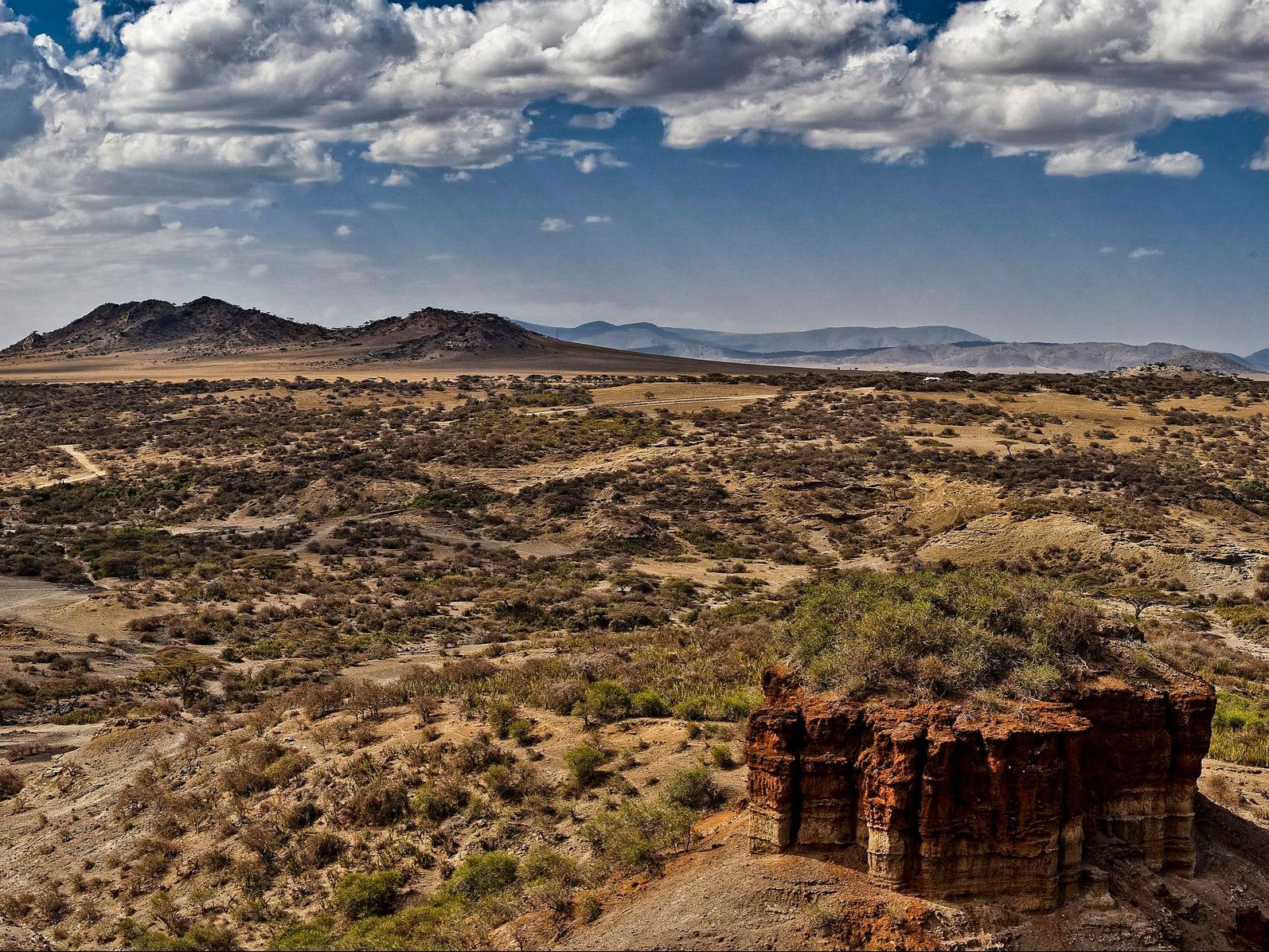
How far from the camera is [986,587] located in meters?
14.3

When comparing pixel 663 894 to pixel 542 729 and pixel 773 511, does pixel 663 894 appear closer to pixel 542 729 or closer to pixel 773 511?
pixel 542 729

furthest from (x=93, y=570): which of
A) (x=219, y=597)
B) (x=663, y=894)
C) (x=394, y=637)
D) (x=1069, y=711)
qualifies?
(x=1069, y=711)

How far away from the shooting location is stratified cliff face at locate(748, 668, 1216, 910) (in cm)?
1107

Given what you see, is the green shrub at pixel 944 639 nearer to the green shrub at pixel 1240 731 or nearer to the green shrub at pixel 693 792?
the green shrub at pixel 693 792

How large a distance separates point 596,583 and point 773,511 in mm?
13107

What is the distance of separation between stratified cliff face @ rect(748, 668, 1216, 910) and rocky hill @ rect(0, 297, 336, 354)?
539 ft

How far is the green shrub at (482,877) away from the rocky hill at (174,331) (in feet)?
525

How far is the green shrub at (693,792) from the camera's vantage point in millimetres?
15320

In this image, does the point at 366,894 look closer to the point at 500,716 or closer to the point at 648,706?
the point at 500,716

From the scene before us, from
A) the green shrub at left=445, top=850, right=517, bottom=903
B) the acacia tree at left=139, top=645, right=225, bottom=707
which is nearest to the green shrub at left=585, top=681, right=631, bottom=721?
the green shrub at left=445, top=850, right=517, bottom=903

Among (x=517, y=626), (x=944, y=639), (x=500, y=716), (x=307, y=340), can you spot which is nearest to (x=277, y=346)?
(x=307, y=340)

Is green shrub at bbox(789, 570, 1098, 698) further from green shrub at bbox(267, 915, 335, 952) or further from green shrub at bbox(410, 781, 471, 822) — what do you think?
green shrub at bbox(267, 915, 335, 952)

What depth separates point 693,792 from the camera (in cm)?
1540

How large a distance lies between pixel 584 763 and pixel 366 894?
4053mm
